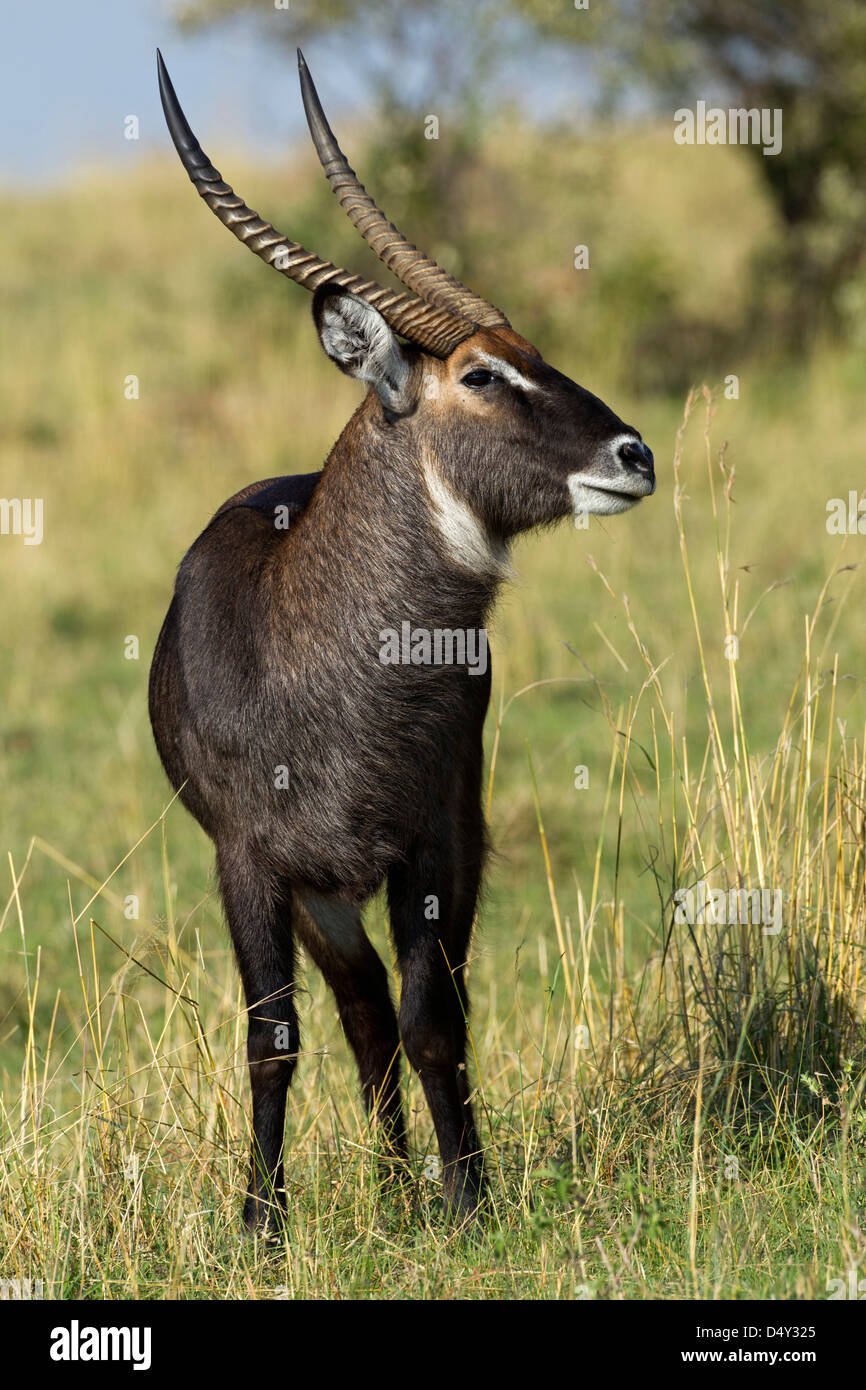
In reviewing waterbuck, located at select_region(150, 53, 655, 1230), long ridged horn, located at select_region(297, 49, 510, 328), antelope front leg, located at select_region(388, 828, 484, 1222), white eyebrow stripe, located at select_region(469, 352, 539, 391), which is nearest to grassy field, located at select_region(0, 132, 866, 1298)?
antelope front leg, located at select_region(388, 828, 484, 1222)

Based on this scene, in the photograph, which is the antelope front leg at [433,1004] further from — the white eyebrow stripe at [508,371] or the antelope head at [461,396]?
the white eyebrow stripe at [508,371]

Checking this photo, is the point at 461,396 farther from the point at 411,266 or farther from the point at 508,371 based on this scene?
the point at 411,266

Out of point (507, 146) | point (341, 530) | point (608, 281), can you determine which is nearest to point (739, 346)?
point (608, 281)

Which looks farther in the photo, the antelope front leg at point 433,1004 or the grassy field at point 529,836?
the antelope front leg at point 433,1004

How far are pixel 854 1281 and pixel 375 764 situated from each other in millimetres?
1380

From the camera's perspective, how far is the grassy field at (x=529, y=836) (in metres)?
3.38

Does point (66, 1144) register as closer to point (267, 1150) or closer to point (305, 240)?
point (267, 1150)

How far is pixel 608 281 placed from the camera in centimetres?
1498

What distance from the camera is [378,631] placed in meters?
3.50

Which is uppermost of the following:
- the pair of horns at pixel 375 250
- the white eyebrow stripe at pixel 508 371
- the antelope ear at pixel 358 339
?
the pair of horns at pixel 375 250

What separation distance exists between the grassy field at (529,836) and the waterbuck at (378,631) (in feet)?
0.77

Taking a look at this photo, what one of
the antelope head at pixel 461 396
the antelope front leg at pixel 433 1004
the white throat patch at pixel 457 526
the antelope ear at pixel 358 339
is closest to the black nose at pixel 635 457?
the antelope head at pixel 461 396

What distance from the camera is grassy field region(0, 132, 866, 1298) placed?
3379 mm
